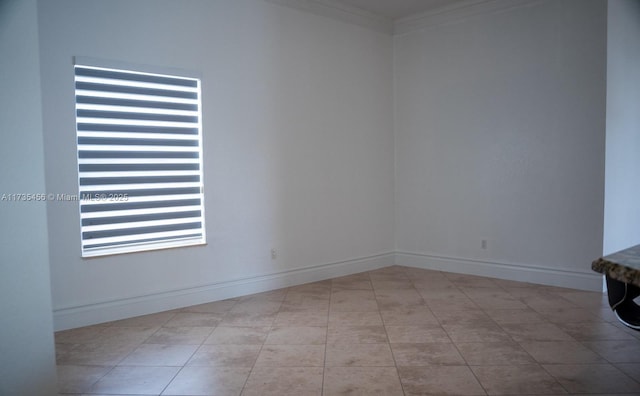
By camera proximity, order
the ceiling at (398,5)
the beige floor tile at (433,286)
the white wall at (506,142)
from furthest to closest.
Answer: the ceiling at (398,5), the beige floor tile at (433,286), the white wall at (506,142)

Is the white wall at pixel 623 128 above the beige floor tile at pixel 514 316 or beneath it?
above

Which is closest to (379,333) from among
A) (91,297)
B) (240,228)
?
(240,228)

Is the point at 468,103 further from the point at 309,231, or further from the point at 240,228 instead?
the point at 240,228

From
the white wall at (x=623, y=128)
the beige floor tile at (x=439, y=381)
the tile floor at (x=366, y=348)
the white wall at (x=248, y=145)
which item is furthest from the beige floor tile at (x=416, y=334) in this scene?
the white wall at (x=623, y=128)

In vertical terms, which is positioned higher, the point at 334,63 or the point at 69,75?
the point at 334,63

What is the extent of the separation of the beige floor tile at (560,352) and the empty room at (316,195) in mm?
20

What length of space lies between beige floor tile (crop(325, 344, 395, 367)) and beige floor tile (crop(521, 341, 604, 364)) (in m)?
1.03

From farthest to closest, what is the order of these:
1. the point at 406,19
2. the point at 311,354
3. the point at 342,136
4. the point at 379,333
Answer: the point at 406,19
the point at 342,136
the point at 379,333
the point at 311,354

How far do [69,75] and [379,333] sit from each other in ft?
10.9

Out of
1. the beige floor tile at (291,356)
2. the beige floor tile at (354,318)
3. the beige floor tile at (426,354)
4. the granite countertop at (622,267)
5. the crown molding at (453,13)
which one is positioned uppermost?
the crown molding at (453,13)

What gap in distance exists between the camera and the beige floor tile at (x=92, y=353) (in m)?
3.14

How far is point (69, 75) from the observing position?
146 inches

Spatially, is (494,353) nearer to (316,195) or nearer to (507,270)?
(507,270)

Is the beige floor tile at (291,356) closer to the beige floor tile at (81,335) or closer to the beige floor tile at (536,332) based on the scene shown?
the beige floor tile at (81,335)
